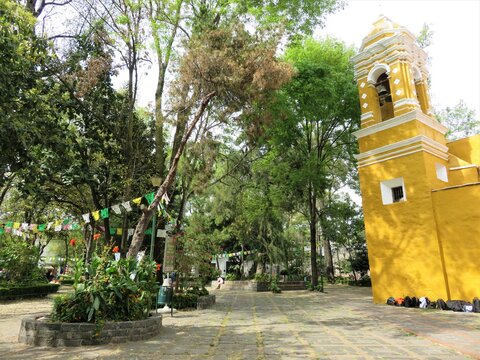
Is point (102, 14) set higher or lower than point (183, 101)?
higher

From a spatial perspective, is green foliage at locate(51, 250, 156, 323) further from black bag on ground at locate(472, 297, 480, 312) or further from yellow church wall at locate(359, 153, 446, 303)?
black bag on ground at locate(472, 297, 480, 312)

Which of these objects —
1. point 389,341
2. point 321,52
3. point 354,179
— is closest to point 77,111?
point 321,52

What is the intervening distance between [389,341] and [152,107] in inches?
417

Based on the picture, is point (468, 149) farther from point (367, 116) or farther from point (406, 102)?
point (367, 116)

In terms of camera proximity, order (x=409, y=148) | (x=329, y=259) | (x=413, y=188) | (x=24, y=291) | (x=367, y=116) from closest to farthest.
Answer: (x=413, y=188)
(x=409, y=148)
(x=367, y=116)
(x=24, y=291)
(x=329, y=259)

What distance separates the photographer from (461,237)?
35.4ft

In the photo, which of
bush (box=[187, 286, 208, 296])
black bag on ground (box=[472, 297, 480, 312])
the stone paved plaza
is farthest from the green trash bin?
black bag on ground (box=[472, 297, 480, 312])

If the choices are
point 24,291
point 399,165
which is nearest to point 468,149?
point 399,165

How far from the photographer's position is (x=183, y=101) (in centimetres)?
1077

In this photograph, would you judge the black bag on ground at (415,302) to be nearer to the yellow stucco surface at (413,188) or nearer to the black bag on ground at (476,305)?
the yellow stucco surface at (413,188)

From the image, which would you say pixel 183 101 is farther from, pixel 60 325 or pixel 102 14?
pixel 60 325

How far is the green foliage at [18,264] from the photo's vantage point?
53.1ft

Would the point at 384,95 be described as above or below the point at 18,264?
above

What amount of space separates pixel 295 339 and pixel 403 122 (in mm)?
9739
